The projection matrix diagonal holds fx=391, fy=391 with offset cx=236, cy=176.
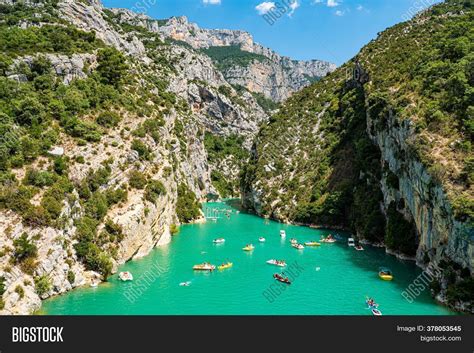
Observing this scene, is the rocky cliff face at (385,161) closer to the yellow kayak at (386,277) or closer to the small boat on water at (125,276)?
the yellow kayak at (386,277)

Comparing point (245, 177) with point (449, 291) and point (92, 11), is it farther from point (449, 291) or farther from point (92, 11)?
point (449, 291)

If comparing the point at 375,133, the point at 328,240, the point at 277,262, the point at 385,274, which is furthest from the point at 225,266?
the point at 375,133

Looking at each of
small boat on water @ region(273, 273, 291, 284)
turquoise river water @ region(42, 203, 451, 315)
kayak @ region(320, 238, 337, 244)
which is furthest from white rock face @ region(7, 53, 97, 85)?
kayak @ region(320, 238, 337, 244)

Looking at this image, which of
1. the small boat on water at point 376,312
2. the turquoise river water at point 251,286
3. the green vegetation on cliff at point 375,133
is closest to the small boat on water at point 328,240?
the turquoise river water at point 251,286

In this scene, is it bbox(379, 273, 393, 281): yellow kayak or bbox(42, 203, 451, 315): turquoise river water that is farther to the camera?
bbox(379, 273, 393, 281): yellow kayak

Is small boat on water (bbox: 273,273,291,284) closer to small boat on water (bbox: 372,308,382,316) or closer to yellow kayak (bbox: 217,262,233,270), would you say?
yellow kayak (bbox: 217,262,233,270)
